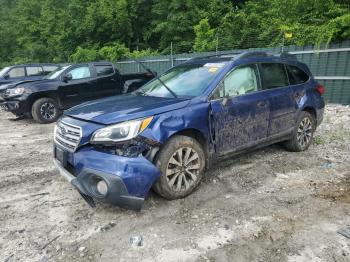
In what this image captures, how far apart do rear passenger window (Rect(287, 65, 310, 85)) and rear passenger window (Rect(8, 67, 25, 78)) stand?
11.2 meters

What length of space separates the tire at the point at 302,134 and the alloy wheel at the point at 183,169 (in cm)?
228

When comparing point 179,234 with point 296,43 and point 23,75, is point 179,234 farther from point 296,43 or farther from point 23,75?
point 23,75

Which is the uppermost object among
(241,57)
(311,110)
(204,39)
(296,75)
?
(204,39)

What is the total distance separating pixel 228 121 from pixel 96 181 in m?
1.81

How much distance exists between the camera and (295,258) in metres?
2.73

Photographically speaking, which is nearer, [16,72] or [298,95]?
[298,95]

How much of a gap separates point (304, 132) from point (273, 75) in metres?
1.30

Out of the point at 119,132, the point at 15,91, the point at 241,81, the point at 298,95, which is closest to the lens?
the point at 119,132

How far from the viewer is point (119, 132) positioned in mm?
3295

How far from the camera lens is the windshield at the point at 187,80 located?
4.09 m

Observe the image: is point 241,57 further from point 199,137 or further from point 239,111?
point 199,137

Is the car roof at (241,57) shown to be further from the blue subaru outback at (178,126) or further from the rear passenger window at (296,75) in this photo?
the rear passenger window at (296,75)

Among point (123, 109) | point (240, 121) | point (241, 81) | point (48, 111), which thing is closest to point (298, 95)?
point (241, 81)

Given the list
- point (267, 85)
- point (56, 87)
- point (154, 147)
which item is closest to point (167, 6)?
point (56, 87)
